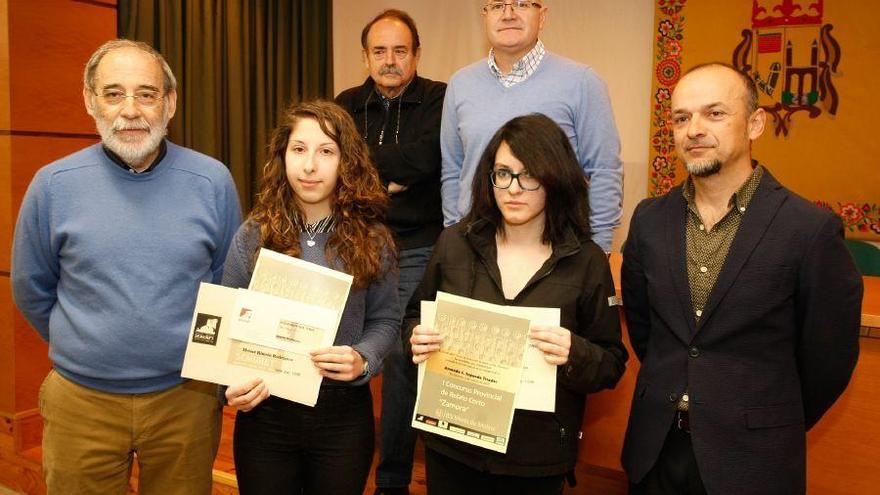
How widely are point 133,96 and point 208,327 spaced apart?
0.73 metres

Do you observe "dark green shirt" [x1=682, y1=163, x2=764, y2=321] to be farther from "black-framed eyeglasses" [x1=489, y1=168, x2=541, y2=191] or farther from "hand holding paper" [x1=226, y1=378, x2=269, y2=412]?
"hand holding paper" [x1=226, y1=378, x2=269, y2=412]

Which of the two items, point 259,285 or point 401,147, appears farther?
point 401,147

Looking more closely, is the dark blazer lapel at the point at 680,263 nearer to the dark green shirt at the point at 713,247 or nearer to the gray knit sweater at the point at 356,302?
the dark green shirt at the point at 713,247

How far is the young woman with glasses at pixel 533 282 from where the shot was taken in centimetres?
180

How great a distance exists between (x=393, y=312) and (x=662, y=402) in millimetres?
764

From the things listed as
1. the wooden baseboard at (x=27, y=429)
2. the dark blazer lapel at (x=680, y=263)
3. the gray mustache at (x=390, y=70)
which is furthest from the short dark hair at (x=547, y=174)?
the wooden baseboard at (x=27, y=429)

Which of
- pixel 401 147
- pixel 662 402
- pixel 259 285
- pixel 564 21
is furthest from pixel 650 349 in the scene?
pixel 564 21

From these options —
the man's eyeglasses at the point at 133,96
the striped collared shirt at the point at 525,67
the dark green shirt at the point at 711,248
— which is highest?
the striped collared shirt at the point at 525,67

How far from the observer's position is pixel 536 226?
1938 mm

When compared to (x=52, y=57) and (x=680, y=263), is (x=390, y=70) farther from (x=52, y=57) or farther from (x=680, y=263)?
(x=52, y=57)

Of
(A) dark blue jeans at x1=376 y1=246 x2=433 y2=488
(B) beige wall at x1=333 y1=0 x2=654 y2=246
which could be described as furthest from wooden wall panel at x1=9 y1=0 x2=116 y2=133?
(B) beige wall at x1=333 y1=0 x2=654 y2=246

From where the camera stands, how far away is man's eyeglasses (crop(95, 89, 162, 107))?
2072mm

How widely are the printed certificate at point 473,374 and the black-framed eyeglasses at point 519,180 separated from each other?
324 mm

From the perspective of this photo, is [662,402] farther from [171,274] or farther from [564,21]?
[564,21]
